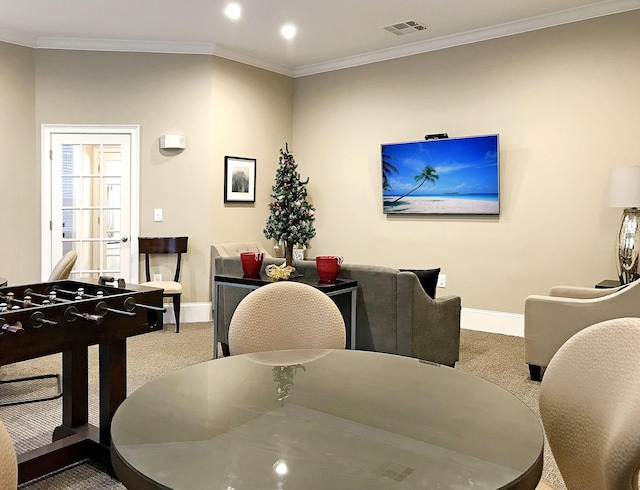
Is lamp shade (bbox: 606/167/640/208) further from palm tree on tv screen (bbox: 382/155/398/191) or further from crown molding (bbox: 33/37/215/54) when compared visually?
crown molding (bbox: 33/37/215/54)

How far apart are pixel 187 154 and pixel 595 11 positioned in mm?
4053

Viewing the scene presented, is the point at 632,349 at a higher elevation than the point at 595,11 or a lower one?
lower

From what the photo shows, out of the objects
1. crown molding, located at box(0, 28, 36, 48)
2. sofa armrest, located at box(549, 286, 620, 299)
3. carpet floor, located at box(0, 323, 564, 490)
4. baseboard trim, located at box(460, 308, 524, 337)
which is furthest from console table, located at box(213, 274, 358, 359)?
crown molding, located at box(0, 28, 36, 48)

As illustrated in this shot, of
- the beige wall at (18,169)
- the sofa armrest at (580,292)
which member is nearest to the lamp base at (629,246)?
the sofa armrest at (580,292)

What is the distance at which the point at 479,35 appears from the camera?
5.40 metres

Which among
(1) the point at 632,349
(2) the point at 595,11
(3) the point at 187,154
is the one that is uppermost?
(2) the point at 595,11

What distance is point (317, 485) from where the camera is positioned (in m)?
0.96

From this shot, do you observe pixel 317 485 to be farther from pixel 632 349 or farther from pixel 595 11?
pixel 595 11

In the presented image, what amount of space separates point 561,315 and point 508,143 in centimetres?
220

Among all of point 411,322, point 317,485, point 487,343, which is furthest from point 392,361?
point 487,343

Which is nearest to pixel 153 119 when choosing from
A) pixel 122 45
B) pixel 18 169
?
pixel 122 45

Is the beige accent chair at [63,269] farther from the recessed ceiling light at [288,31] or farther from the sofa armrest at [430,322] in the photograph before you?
the recessed ceiling light at [288,31]

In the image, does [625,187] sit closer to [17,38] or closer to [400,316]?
[400,316]

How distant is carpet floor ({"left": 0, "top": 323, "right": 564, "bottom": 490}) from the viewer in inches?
99.2
